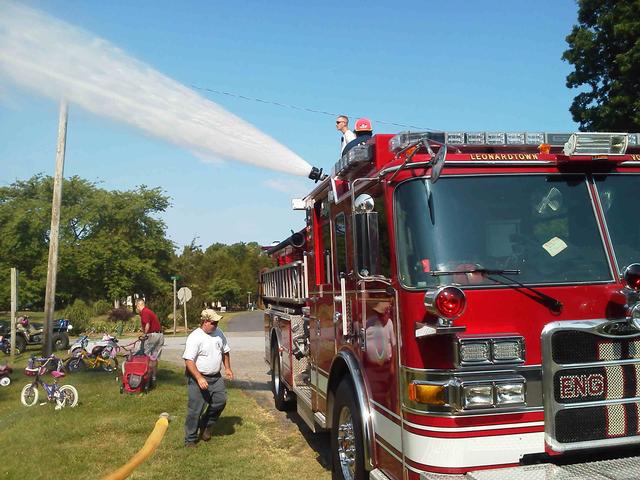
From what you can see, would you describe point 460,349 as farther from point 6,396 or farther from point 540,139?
point 6,396

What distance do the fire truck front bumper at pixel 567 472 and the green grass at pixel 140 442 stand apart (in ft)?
10.4

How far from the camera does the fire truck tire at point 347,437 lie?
4.54 metres

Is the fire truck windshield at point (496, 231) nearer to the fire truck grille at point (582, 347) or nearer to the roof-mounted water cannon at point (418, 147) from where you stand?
the roof-mounted water cannon at point (418, 147)

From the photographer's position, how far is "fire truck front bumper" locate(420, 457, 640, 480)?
126 inches

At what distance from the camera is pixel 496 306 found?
3.60 m

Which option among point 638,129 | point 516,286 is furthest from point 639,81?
point 516,286

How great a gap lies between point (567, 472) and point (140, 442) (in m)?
5.67

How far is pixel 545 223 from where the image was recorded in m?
3.96

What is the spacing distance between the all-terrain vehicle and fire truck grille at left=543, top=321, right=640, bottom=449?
21.1 metres

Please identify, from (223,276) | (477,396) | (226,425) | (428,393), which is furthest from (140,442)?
(223,276)

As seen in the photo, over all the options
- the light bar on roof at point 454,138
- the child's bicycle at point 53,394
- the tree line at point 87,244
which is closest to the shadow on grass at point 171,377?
the child's bicycle at point 53,394

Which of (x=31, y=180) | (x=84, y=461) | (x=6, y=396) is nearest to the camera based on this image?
(x=84, y=461)

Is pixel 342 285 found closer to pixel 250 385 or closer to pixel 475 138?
pixel 475 138

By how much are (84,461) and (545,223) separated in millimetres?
5561
